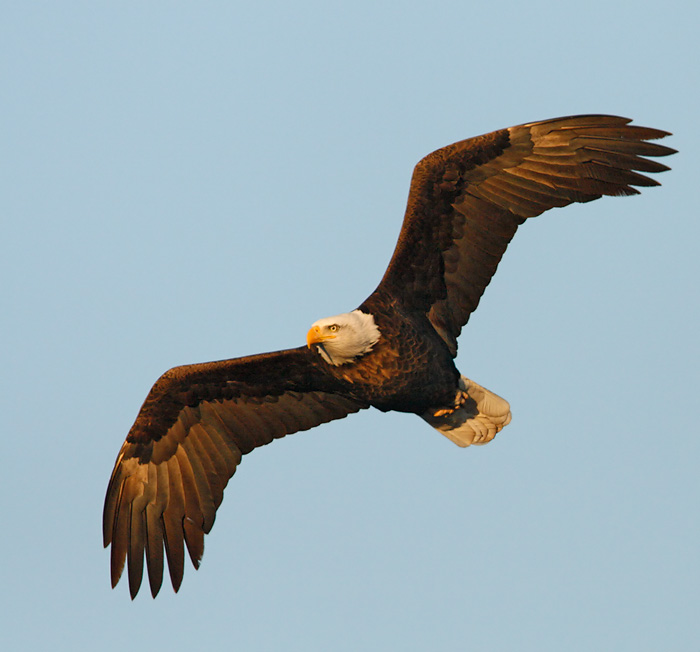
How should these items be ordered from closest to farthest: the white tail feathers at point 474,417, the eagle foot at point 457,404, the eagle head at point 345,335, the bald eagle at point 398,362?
1. the eagle head at point 345,335
2. the bald eagle at point 398,362
3. the eagle foot at point 457,404
4. the white tail feathers at point 474,417

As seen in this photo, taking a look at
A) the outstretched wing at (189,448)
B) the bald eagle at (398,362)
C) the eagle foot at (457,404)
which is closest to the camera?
the bald eagle at (398,362)

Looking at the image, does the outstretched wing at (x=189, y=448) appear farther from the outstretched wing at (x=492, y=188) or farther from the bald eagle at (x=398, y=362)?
the outstretched wing at (x=492, y=188)

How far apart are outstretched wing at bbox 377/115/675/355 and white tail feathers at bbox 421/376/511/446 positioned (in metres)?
0.82

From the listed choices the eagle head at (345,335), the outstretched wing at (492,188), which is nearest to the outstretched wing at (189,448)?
the eagle head at (345,335)

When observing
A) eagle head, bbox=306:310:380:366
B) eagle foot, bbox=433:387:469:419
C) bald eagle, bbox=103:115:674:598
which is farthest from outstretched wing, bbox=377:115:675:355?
eagle foot, bbox=433:387:469:419

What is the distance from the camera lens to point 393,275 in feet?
30.1

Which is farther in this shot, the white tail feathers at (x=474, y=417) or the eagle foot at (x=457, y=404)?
the white tail feathers at (x=474, y=417)

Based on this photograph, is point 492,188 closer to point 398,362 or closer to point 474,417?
point 398,362

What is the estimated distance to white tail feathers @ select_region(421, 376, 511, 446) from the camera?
31.8 feet

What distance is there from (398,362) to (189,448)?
235cm

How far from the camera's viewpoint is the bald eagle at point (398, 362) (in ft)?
29.1

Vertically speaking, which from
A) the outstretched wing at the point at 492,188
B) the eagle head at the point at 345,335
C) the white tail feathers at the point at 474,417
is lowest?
the white tail feathers at the point at 474,417

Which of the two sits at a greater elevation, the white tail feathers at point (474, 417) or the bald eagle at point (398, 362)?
the bald eagle at point (398, 362)

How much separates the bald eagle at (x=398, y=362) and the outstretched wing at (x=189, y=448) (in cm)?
1
